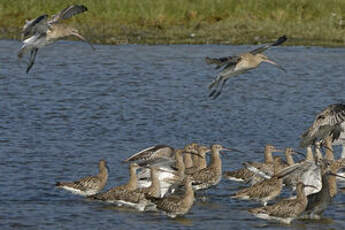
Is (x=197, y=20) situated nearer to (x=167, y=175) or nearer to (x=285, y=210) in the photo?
(x=167, y=175)

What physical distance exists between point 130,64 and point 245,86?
16.0 ft

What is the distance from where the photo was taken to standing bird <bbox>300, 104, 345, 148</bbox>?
45.6ft

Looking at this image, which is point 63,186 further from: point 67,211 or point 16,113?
point 16,113

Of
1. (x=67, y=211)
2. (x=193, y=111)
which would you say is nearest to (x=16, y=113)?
(x=193, y=111)

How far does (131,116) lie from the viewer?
2158cm

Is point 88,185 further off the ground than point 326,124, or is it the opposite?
point 326,124

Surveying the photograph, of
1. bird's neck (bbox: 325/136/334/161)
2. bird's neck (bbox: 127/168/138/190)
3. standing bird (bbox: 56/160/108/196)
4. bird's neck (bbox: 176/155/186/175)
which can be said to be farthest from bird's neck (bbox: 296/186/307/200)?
bird's neck (bbox: 325/136/334/161)

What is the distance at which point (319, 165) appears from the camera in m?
13.3

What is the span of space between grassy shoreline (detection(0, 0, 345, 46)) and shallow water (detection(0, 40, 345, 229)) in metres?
1.02

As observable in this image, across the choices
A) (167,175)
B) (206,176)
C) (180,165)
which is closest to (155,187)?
(167,175)

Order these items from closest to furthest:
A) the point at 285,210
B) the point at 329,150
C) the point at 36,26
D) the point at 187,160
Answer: the point at 285,210 → the point at 36,26 → the point at 187,160 → the point at 329,150

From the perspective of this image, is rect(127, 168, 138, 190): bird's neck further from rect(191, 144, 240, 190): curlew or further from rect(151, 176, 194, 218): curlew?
rect(191, 144, 240, 190): curlew

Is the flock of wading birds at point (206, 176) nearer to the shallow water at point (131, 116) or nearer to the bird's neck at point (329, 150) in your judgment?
the shallow water at point (131, 116)

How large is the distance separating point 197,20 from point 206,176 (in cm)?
2326
